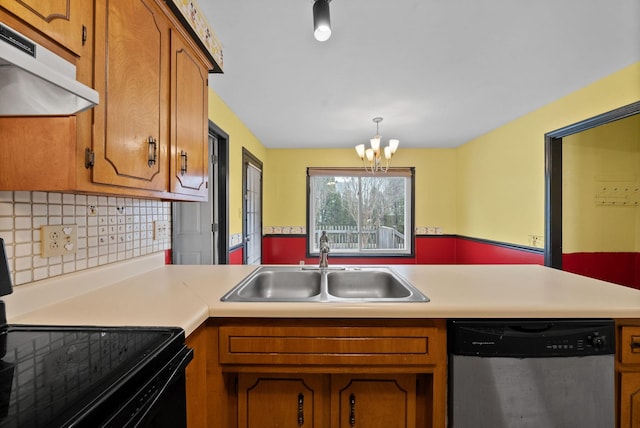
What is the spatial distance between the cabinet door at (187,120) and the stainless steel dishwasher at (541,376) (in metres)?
1.32

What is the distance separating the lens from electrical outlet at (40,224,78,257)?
3.35 ft

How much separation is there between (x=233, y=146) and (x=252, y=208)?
42.6 inches

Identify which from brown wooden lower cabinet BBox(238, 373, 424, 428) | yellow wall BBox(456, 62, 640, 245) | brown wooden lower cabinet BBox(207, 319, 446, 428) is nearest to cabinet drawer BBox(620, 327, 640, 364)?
brown wooden lower cabinet BBox(207, 319, 446, 428)

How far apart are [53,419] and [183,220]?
7.49 feet

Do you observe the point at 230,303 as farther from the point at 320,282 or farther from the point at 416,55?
the point at 416,55

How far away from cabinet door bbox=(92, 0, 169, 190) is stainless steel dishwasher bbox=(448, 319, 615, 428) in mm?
1287

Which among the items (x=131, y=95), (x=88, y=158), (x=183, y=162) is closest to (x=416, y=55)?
(x=183, y=162)

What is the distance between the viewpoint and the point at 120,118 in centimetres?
94

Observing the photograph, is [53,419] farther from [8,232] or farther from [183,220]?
[183,220]

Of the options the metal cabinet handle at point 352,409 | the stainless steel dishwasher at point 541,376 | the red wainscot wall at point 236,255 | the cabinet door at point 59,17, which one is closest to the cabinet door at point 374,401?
the metal cabinet handle at point 352,409

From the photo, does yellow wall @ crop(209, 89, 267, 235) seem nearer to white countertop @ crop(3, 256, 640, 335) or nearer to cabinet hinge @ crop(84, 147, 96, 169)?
white countertop @ crop(3, 256, 640, 335)

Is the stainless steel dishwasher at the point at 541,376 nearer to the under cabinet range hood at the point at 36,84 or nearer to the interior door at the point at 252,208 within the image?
the under cabinet range hood at the point at 36,84

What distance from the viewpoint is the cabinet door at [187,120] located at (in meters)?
1.26

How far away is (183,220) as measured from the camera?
2.58 m
